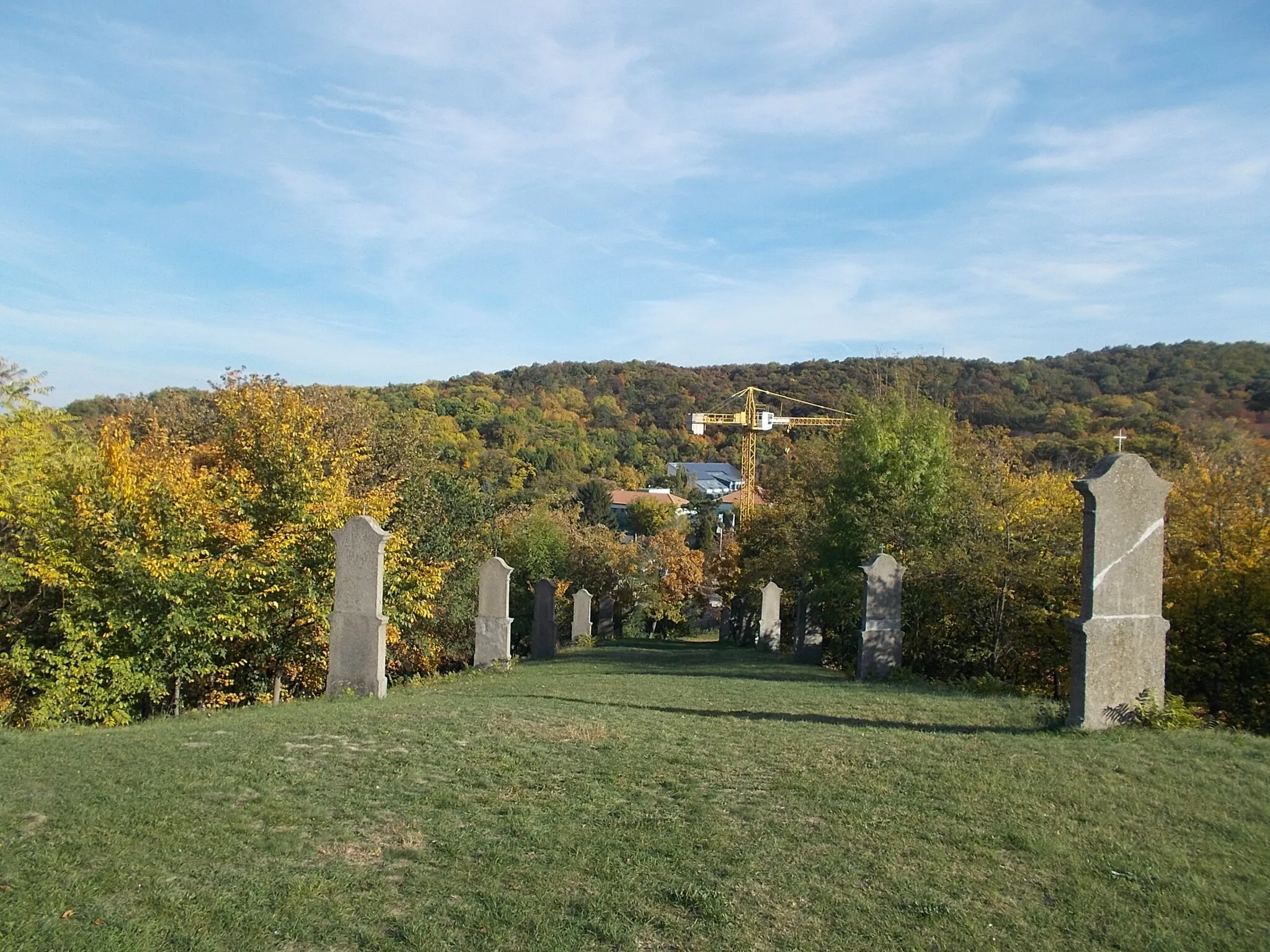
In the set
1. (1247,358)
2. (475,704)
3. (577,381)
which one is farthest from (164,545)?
(577,381)

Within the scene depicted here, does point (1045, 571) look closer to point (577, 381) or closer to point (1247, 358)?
point (1247, 358)

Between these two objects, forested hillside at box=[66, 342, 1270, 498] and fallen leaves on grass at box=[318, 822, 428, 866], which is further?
forested hillside at box=[66, 342, 1270, 498]

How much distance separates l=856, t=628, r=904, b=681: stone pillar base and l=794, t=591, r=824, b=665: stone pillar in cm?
513

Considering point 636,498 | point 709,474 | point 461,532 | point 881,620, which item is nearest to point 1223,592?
point 881,620

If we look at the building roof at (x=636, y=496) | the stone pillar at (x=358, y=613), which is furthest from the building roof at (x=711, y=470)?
the stone pillar at (x=358, y=613)

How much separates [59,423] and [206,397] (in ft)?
39.5

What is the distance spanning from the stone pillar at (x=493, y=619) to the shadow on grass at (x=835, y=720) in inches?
323

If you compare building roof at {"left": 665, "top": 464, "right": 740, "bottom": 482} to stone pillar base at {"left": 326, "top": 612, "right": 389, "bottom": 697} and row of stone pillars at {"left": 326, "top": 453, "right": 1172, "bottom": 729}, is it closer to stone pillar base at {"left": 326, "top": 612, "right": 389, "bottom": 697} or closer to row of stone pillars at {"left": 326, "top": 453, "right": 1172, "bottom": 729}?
row of stone pillars at {"left": 326, "top": 453, "right": 1172, "bottom": 729}

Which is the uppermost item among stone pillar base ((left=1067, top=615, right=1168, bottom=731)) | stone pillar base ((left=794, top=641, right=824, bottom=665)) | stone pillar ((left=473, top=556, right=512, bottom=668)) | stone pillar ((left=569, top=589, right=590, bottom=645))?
stone pillar base ((left=1067, top=615, right=1168, bottom=731))

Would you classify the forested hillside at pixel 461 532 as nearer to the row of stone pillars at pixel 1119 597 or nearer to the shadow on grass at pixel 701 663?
the shadow on grass at pixel 701 663

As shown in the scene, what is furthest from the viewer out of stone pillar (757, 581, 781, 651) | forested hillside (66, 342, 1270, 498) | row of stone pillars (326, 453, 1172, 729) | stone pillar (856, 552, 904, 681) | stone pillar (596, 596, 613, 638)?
stone pillar (596, 596, 613, 638)

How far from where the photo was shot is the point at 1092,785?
6238 millimetres

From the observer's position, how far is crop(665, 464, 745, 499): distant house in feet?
308

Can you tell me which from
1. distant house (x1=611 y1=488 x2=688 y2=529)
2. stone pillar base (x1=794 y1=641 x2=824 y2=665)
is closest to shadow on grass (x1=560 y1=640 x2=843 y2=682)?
stone pillar base (x1=794 y1=641 x2=824 y2=665)
